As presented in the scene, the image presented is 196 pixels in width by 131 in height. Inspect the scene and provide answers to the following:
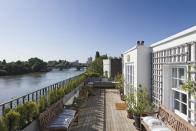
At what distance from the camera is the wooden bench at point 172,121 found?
5325mm

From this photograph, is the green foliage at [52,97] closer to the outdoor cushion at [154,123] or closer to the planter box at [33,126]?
the planter box at [33,126]

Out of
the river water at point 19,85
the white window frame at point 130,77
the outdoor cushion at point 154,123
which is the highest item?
the white window frame at point 130,77

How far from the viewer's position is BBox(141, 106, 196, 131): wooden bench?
5.32 meters

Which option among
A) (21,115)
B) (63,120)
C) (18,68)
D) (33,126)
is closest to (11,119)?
(21,115)

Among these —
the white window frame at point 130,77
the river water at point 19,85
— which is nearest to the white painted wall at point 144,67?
the white window frame at point 130,77

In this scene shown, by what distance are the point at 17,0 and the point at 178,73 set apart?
7.17 metres

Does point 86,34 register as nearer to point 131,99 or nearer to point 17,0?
point 17,0

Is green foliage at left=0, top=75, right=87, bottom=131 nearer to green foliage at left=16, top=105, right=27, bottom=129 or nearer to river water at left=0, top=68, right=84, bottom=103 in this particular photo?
green foliage at left=16, top=105, right=27, bottom=129

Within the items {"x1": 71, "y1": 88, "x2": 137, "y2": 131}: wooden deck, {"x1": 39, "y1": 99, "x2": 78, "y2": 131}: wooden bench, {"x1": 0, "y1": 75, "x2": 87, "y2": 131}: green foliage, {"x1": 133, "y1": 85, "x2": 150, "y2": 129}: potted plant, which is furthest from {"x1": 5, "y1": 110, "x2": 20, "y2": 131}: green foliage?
{"x1": 133, "y1": 85, "x2": 150, "y2": 129}: potted plant

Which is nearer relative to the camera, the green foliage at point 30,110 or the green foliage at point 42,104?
the green foliage at point 30,110

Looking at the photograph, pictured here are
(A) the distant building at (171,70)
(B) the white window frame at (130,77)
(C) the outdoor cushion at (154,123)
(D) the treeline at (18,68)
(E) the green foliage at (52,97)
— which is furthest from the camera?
(D) the treeline at (18,68)

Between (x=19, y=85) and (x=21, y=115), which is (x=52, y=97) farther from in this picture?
(x=19, y=85)

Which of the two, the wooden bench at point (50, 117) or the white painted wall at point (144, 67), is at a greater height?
the white painted wall at point (144, 67)

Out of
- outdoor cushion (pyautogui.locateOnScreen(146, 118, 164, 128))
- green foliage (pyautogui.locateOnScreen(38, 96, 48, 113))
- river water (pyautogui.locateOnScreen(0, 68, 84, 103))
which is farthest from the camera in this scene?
river water (pyautogui.locateOnScreen(0, 68, 84, 103))
